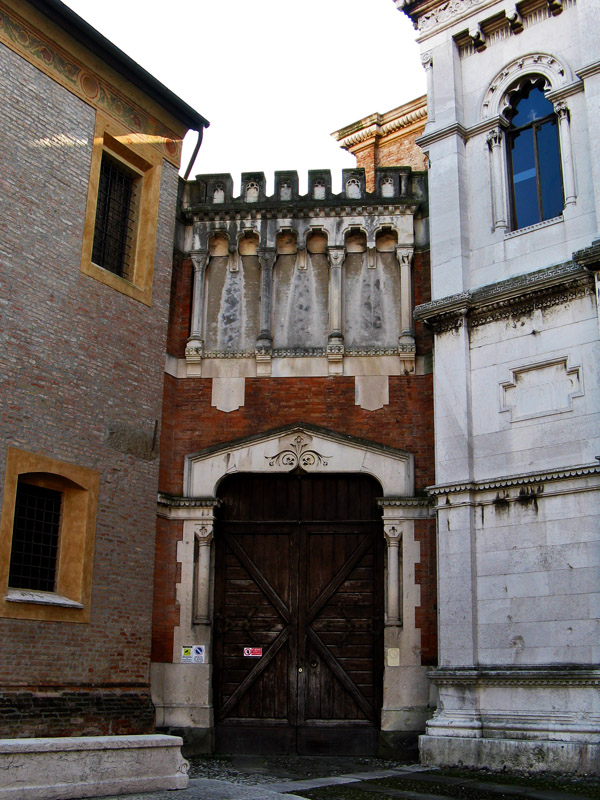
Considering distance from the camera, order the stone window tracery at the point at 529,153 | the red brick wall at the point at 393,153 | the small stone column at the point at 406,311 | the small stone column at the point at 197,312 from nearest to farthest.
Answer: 1. the stone window tracery at the point at 529,153
2. the small stone column at the point at 406,311
3. the small stone column at the point at 197,312
4. the red brick wall at the point at 393,153

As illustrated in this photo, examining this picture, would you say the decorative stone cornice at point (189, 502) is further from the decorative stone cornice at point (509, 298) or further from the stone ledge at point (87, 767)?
the stone ledge at point (87, 767)

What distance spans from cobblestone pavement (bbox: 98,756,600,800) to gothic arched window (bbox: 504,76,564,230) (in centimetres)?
796

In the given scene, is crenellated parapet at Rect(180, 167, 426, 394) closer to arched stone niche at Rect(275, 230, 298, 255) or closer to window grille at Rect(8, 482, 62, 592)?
arched stone niche at Rect(275, 230, 298, 255)

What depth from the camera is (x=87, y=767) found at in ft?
29.6

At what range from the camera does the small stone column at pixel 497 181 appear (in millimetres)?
14164

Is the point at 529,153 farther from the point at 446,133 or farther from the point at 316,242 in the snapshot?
the point at 316,242

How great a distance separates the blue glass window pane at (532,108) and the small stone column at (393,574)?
663 cm

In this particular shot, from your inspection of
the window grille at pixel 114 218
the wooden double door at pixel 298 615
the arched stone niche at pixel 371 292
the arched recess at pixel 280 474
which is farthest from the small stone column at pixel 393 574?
the window grille at pixel 114 218

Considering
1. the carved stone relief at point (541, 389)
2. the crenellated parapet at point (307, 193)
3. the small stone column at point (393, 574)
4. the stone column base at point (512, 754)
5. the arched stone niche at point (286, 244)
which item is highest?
the crenellated parapet at point (307, 193)

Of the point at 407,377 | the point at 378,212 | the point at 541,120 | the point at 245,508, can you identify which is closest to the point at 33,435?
the point at 245,508

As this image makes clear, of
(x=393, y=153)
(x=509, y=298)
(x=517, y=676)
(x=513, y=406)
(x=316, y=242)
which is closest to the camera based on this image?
(x=517, y=676)

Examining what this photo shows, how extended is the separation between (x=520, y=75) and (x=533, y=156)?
4.39ft

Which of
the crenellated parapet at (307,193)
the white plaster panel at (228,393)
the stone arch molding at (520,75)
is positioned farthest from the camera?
the crenellated parapet at (307,193)

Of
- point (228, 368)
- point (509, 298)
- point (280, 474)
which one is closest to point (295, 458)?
point (280, 474)
